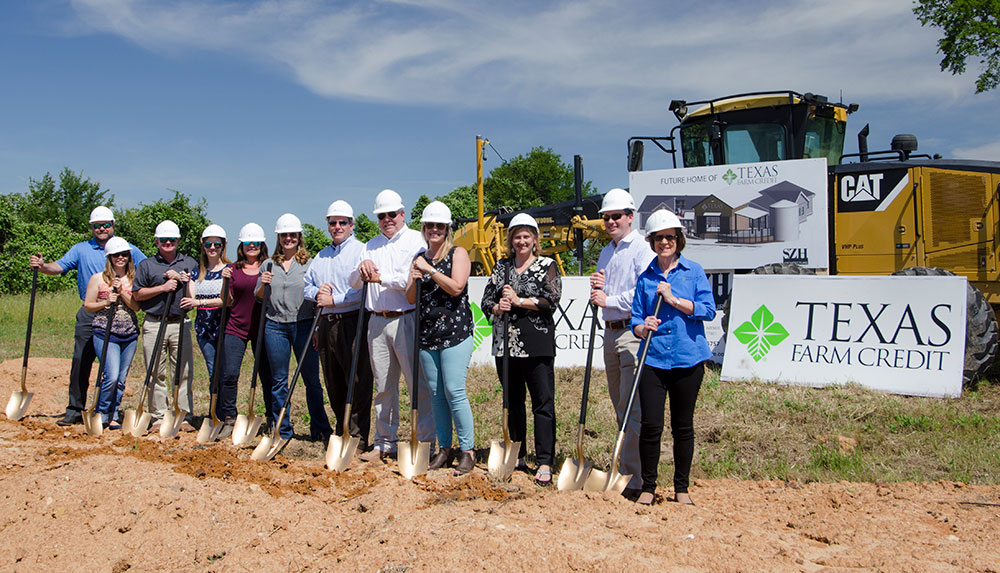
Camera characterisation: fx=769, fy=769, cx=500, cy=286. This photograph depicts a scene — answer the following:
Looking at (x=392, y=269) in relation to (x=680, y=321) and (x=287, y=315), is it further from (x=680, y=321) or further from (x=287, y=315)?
(x=680, y=321)

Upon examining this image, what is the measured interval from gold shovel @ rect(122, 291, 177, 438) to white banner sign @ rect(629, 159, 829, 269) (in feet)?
21.2

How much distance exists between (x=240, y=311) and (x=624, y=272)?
373cm

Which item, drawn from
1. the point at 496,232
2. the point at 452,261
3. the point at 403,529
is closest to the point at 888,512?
the point at 403,529

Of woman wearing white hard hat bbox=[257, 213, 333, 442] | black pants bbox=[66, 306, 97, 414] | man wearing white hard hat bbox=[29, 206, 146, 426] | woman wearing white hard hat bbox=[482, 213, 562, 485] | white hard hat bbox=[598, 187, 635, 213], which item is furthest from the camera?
man wearing white hard hat bbox=[29, 206, 146, 426]

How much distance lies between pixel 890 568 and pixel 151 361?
6570 millimetres

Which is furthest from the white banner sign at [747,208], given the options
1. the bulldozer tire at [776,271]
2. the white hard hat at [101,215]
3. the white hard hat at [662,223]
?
the white hard hat at [101,215]

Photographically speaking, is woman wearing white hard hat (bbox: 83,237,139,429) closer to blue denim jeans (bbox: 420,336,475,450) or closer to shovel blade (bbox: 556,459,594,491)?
blue denim jeans (bbox: 420,336,475,450)

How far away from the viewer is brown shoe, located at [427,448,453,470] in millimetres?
5922

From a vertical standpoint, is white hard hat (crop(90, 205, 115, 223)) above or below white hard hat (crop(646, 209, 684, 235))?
above

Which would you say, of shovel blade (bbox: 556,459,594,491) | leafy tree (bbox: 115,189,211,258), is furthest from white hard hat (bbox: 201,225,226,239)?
leafy tree (bbox: 115,189,211,258)

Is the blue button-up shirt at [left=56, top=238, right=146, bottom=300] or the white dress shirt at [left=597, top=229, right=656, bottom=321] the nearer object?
the white dress shirt at [left=597, top=229, right=656, bottom=321]

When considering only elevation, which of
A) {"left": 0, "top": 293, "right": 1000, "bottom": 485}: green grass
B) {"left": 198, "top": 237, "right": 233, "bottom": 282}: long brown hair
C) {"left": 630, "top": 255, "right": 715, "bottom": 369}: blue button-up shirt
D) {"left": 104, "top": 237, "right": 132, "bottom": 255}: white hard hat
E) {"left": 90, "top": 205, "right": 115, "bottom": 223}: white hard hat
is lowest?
{"left": 0, "top": 293, "right": 1000, "bottom": 485}: green grass

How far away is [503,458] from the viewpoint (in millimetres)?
5770

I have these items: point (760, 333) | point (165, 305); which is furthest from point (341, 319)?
point (760, 333)
